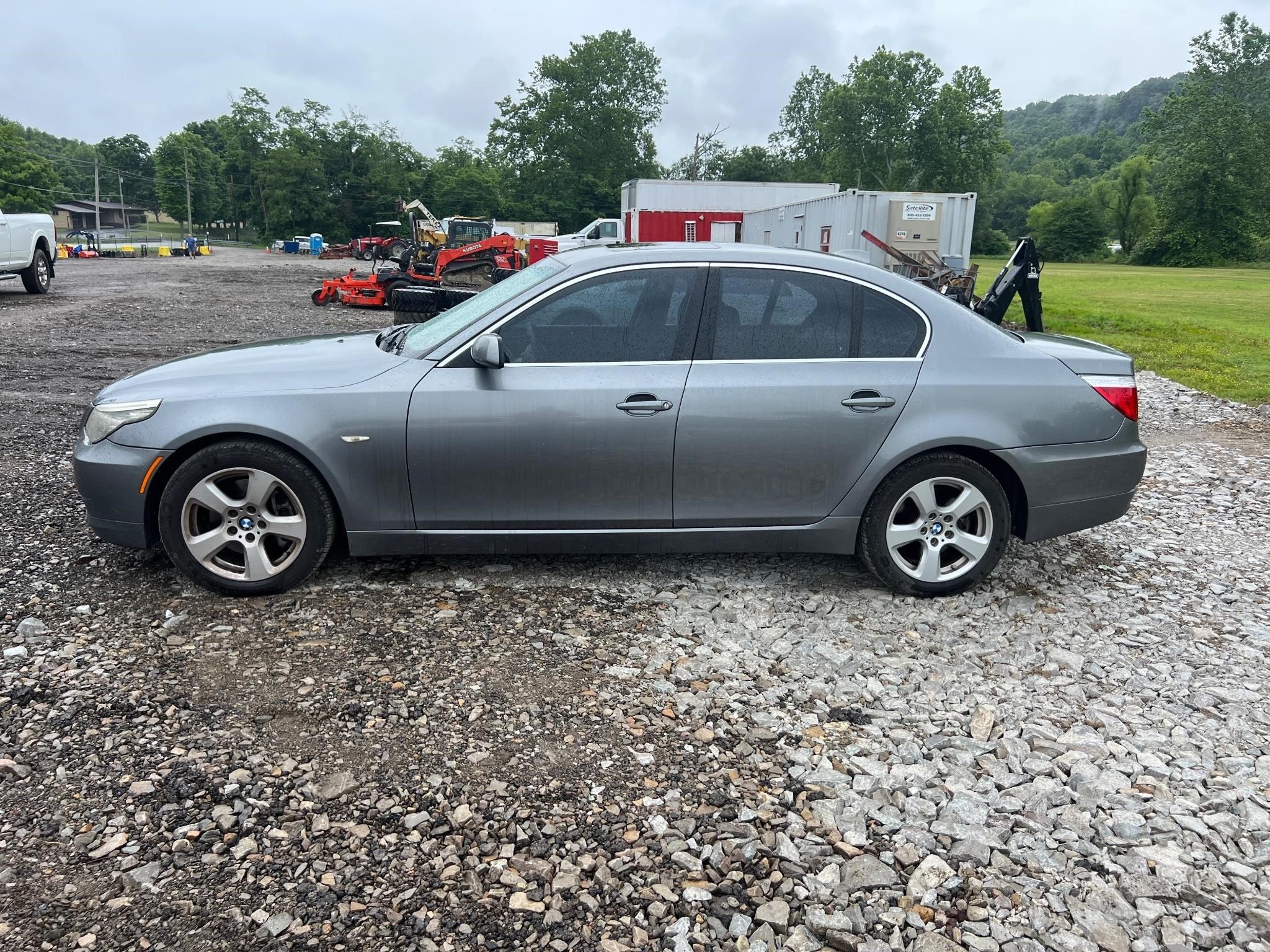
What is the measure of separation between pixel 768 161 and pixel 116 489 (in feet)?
353

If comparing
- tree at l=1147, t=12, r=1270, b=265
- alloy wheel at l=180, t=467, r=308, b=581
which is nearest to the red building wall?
alloy wheel at l=180, t=467, r=308, b=581

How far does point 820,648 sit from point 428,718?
1.70m

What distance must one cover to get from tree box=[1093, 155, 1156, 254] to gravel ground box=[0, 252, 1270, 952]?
305ft

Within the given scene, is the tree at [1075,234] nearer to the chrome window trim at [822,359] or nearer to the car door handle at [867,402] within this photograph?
the chrome window trim at [822,359]

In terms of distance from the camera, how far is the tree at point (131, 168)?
378ft

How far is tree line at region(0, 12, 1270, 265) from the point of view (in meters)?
74.2

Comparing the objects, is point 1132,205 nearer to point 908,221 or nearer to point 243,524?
point 908,221

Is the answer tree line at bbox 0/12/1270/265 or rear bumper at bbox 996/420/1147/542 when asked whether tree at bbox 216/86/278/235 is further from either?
rear bumper at bbox 996/420/1147/542

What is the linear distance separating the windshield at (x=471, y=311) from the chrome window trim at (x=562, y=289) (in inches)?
3.9

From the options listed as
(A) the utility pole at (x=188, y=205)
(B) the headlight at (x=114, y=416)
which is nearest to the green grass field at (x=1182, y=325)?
(B) the headlight at (x=114, y=416)

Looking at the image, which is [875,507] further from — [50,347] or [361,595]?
[50,347]

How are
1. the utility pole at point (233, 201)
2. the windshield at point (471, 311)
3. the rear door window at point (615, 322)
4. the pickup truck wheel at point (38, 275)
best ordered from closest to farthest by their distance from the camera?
the rear door window at point (615, 322) < the windshield at point (471, 311) < the pickup truck wheel at point (38, 275) < the utility pole at point (233, 201)

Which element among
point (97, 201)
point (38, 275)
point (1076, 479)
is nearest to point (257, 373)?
point (1076, 479)

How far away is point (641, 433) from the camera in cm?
433
